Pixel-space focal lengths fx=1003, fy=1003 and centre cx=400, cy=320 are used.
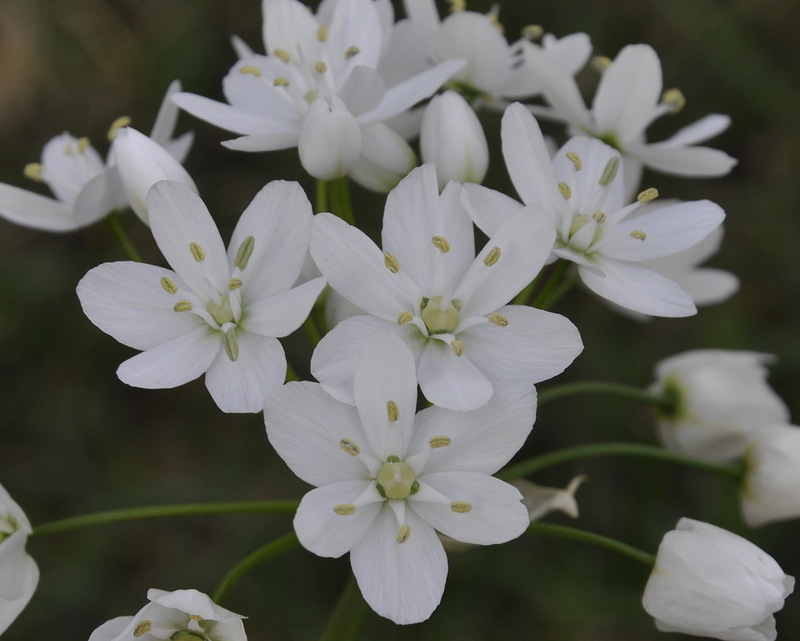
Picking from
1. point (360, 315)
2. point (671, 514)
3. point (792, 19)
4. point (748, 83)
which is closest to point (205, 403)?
point (671, 514)

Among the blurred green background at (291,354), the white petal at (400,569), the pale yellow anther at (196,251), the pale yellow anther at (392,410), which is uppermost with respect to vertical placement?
the pale yellow anther at (392,410)

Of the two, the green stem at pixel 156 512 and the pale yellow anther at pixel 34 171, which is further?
the pale yellow anther at pixel 34 171

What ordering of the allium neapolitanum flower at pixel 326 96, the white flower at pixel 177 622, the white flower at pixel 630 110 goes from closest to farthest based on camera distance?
the white flower at pixel 177 622
the allium neapolitanum flower at pixel 326 96
the white flower at pixel 630 110

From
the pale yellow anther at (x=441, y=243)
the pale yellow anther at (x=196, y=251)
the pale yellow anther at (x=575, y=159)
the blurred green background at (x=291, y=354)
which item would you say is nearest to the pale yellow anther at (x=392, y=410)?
the pale yellow anther at (x=441, y=243)

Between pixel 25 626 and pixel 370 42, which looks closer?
Result: pixel 370 42

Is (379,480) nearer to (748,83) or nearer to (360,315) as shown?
(360,315)

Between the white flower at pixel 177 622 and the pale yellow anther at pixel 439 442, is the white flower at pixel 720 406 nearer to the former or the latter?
the pale yellow anther at pixel 439 442

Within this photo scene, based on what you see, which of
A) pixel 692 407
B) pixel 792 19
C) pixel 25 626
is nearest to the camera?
pixel 692 407
